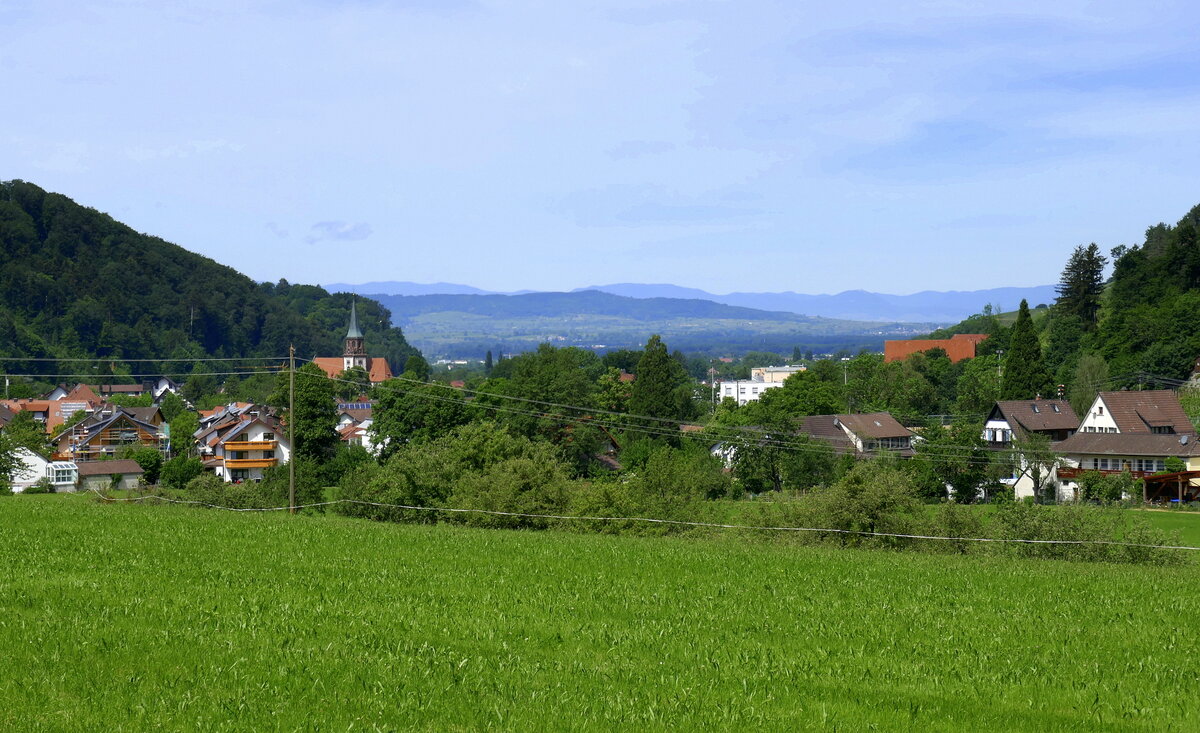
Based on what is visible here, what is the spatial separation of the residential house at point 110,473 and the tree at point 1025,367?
227 ft

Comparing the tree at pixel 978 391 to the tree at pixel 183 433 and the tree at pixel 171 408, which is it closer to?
the tree at pixel 183 433

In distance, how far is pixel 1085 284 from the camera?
4663 inches

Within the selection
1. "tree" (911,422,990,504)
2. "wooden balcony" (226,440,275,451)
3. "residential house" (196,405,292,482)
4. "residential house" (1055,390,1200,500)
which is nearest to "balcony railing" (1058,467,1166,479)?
"residential house" (1055,390,1200,500)

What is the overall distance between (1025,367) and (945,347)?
3182 inches

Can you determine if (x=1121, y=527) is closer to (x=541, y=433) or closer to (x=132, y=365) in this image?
(x=541, y=433)

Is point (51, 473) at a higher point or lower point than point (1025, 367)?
lower

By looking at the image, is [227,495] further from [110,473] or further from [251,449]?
[110,473]

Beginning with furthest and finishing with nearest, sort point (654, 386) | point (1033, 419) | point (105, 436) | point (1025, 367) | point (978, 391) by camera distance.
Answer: point (978, 391) < point (105, 436) < point (654, 386) < point (1025, 367) < point (1033, 419)

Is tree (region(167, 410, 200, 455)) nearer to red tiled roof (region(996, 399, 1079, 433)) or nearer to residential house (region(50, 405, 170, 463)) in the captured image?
residential house (region(50, 405, 170, 463))

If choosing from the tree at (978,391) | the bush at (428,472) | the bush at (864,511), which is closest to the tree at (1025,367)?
the tree at (978,391)

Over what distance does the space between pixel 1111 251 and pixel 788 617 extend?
463 ft

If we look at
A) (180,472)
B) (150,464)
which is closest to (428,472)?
(180,472)

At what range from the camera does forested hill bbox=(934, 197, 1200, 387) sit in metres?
96.6

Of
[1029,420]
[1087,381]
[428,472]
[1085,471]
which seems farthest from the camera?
[1087,381]
